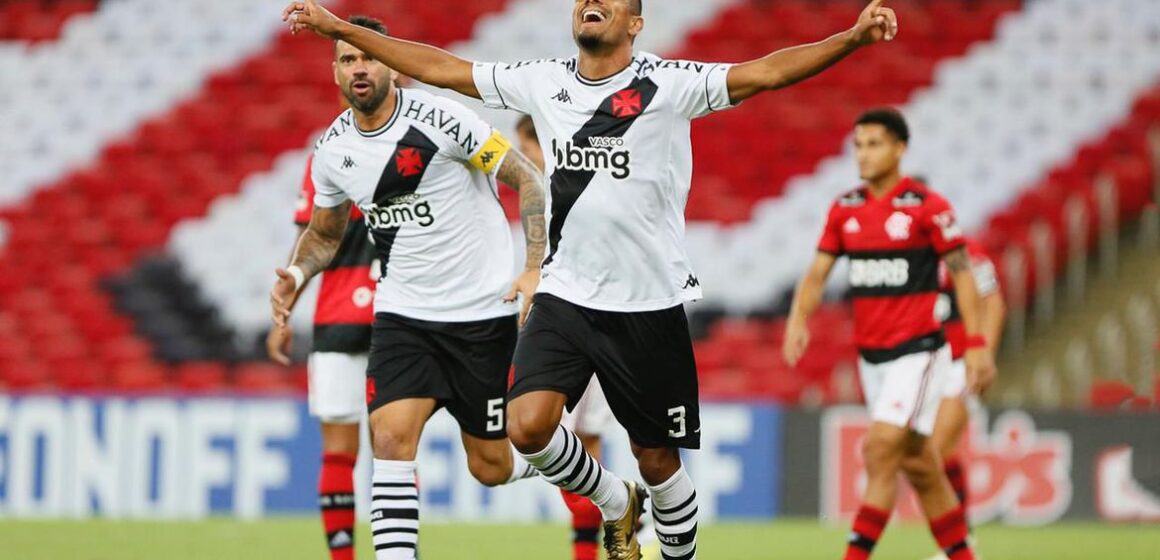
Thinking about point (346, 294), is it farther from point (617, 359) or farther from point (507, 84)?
point (617, 359)

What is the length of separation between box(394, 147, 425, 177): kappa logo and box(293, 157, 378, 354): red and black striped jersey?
1.17 metres

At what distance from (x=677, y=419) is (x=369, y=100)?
1881mm

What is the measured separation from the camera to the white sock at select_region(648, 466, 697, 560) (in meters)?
6.55

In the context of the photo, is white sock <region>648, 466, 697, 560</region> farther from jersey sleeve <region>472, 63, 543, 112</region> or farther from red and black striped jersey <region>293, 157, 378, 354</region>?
red and black striped jersey <region>293, 157, 378, 354</region>

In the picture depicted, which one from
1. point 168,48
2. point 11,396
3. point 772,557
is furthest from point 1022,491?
point 168,48

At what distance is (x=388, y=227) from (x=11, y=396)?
683 centimetres

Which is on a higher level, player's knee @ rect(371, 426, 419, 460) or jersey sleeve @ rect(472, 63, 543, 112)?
jersey sleeve @ rect(472, 63, 543, 112)

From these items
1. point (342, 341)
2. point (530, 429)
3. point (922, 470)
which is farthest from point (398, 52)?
point (922, 470)

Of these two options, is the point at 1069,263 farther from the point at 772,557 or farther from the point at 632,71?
the point at 632,71

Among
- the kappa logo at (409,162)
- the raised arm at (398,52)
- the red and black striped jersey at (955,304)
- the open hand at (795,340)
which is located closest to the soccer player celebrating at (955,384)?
the red and black striped jersey at (955,304)

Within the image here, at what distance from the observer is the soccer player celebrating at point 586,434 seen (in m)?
7.70

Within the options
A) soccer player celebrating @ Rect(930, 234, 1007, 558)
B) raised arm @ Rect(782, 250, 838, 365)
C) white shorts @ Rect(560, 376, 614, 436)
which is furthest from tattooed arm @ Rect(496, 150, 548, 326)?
soccer player celebrating @ Rect(930, 234, 1007, 558)


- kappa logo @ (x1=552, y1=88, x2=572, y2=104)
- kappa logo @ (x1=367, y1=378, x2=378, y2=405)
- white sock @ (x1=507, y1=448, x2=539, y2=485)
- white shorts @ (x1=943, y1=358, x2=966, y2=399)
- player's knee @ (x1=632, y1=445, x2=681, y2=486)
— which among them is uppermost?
kappa logo @ (x1=552, y1=88, x2=572, y2=104)

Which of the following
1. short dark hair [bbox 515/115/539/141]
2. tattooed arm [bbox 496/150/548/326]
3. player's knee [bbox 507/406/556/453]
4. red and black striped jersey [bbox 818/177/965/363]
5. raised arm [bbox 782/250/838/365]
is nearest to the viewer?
player's knee [bbox 507/406/556/453]
